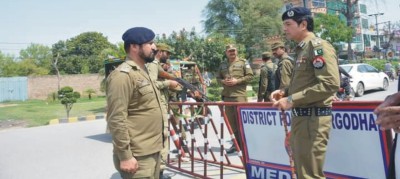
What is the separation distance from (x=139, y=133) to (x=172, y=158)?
3347mm

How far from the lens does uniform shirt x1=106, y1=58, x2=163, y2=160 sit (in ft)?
8.45

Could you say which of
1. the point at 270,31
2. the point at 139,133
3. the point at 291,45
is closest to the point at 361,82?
the point at 139,133

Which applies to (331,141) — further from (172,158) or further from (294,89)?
(172,158)

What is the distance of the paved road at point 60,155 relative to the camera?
18.6ft

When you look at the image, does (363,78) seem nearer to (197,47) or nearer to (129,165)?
(129,165)

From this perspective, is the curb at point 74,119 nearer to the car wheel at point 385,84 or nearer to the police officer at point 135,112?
the police officer at point 135,112

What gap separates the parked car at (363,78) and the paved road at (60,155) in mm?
8920

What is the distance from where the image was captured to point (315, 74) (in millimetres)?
2676

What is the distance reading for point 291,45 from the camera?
3872 cm

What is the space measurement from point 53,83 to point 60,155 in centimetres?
2737

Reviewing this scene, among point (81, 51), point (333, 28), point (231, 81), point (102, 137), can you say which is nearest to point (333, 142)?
point (231, 81)

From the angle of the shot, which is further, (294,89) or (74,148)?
(74,148)

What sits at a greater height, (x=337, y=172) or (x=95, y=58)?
(x=95, y=58)

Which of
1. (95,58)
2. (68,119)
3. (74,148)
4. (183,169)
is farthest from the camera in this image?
(95,58)
